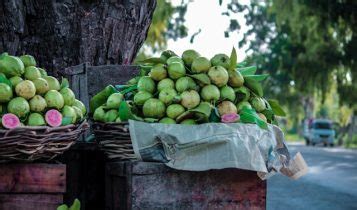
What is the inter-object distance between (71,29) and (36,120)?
5.95ft

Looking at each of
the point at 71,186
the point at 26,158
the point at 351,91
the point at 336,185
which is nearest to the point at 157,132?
the point at 26,158

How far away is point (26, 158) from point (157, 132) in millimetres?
737

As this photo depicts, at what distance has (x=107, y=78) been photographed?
4.78 m

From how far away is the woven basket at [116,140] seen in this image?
12.3 feet

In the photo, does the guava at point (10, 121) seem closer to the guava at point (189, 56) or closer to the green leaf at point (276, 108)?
the guava at point (189, 56)

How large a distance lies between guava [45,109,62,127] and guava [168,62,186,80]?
0.75 meters

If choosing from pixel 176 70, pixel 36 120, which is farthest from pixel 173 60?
pixel 36 120

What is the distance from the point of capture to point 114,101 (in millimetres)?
4023

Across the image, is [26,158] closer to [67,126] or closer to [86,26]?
[67,126]

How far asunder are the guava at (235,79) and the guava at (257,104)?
14 cm

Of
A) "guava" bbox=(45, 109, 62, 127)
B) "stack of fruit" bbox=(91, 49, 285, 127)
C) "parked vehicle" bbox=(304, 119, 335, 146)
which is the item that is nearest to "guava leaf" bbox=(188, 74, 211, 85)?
"stack of fruit" bbox=(91, 49, 285, 127)

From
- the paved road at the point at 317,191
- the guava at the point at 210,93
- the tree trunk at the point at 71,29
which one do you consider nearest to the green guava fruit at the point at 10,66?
the guava at the point at 210,93

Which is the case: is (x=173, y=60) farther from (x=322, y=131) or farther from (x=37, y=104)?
(x=322, y=131)

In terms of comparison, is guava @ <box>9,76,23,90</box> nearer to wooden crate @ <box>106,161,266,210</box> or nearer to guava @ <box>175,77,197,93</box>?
wooden crate @ <box>106,161,266,210</box>
